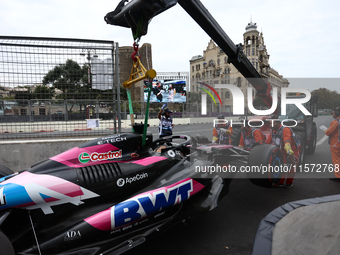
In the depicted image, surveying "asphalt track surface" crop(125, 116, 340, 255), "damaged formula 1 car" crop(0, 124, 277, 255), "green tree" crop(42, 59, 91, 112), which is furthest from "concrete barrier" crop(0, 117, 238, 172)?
"damaged formula 1 car" crop(0, 124, 277, 255)

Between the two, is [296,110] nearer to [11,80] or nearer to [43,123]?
[43,123]

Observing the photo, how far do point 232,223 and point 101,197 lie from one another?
1.88 m

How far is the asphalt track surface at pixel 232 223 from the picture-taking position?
231 centimetres

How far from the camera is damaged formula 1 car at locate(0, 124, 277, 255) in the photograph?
1.69 metres

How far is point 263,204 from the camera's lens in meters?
3.40

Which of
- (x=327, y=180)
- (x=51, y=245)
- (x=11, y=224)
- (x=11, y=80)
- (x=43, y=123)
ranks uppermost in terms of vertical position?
(x=11, y=80)

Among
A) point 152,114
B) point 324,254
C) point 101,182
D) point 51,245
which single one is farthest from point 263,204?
point 152,114

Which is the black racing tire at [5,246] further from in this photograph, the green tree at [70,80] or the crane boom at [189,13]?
the green tree at [70,80]

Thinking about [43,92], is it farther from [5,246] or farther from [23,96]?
[5,246]

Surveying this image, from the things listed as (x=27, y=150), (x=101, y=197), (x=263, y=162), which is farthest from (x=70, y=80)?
(x=263, y=162)

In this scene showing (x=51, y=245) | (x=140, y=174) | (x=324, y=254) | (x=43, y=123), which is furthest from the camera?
(x=43, y=123)

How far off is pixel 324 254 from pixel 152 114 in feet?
A: 63.5

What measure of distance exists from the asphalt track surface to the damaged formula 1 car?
37cm

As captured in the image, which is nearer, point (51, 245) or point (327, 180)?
point (51, 245)
